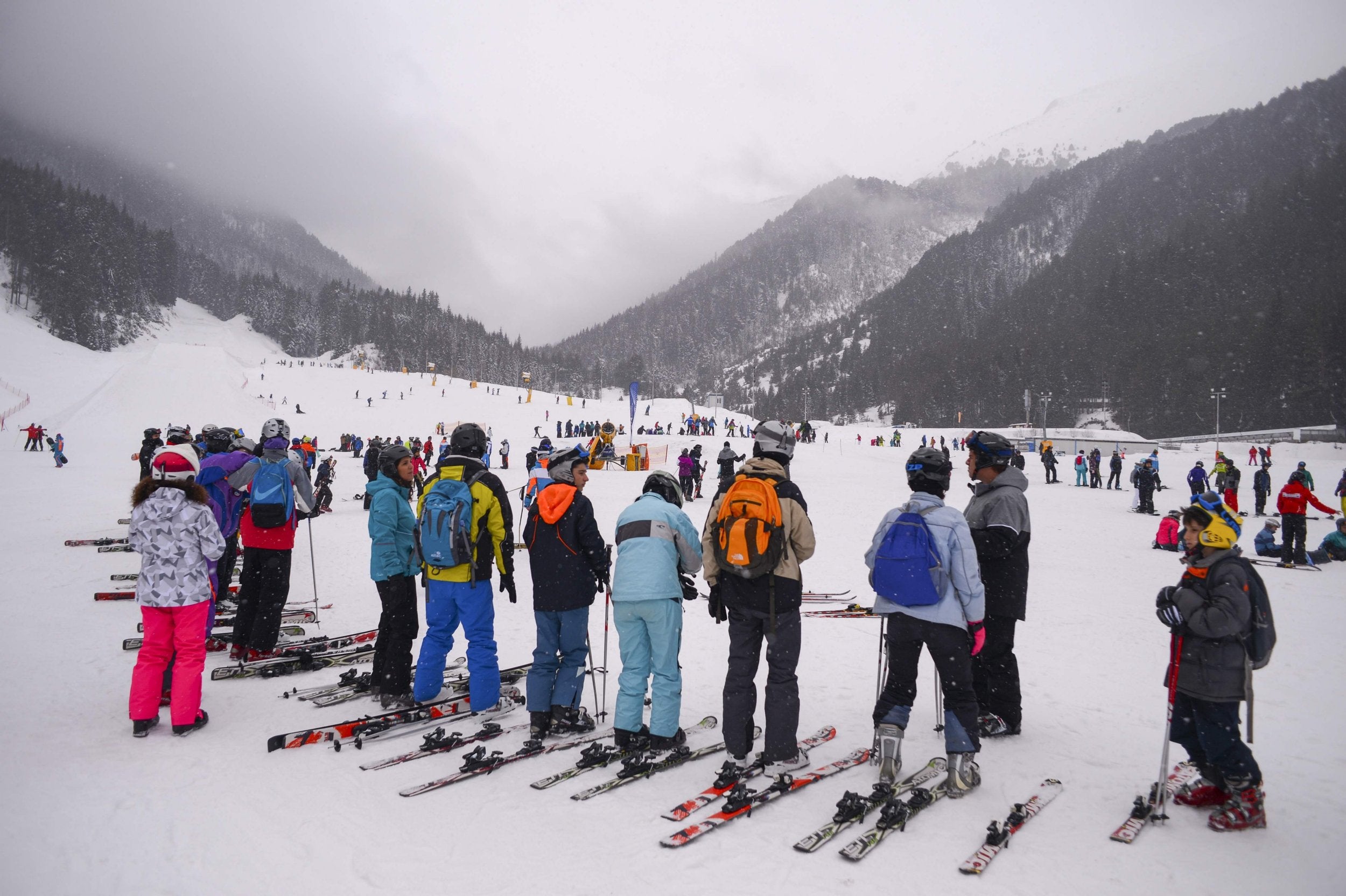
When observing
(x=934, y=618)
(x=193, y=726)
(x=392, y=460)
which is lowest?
(x=193, y=726)

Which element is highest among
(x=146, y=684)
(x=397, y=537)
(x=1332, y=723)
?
(x=397, y=537)

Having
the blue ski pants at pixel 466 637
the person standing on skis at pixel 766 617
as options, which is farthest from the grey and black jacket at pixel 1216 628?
the blue ski pants at pixel 466 637

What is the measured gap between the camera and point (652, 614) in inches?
163

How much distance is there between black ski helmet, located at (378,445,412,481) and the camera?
5199 millimetres

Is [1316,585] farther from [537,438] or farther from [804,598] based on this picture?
[537,438]

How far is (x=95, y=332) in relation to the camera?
81062 millimetres

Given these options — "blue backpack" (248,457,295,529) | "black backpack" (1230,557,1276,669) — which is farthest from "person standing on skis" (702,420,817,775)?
"blue backpack" (248,457,295,529)

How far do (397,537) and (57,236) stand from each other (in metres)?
116

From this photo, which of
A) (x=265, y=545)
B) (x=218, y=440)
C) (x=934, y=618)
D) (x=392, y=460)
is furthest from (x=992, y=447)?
(x=218, y=440)

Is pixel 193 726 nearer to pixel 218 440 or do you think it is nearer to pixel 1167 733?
pixel 218 440

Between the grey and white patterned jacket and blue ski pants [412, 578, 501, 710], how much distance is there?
1.41 metres

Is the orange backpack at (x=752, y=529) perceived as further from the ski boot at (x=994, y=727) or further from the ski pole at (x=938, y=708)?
the ski boot at (x=994, y=727)

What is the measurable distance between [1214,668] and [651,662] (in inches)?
120

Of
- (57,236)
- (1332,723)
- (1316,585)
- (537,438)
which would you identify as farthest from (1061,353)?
(57,236)
